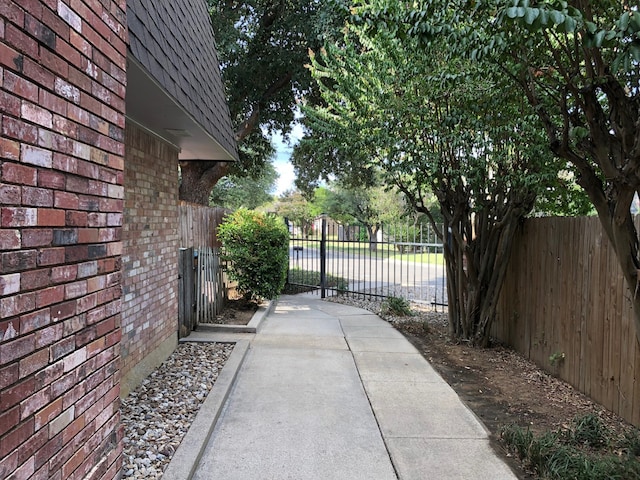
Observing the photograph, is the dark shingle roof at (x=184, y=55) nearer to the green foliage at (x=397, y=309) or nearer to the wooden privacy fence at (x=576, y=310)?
the wooden privacy fence at (x=576, y=310)

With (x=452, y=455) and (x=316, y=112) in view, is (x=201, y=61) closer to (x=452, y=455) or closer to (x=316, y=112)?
(x=316, y=112)

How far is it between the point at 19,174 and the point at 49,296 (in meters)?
0.47

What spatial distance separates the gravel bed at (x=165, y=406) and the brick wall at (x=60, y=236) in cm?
70

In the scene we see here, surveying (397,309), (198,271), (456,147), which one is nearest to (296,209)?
(397,309)

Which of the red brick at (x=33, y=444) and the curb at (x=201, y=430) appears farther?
the curb at (x=201, y=430)

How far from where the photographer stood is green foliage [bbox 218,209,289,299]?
7.96 metres

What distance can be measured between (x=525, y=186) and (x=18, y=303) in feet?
16.6

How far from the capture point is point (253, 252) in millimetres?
8055

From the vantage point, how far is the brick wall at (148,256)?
170 inches

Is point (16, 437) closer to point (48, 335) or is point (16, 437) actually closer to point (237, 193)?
point (48, 335)

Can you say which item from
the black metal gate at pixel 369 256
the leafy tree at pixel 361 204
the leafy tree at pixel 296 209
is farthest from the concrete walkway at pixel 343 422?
the leafy tree at pixel 296 209

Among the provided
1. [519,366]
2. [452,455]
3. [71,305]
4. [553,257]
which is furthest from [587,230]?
[71,305]

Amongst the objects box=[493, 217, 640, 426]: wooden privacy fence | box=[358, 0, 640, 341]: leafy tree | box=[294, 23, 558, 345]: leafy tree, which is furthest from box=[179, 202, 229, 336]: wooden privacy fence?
box=[493, 217, 640, 426]: wooden privacy fence

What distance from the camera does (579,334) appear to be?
460cm
